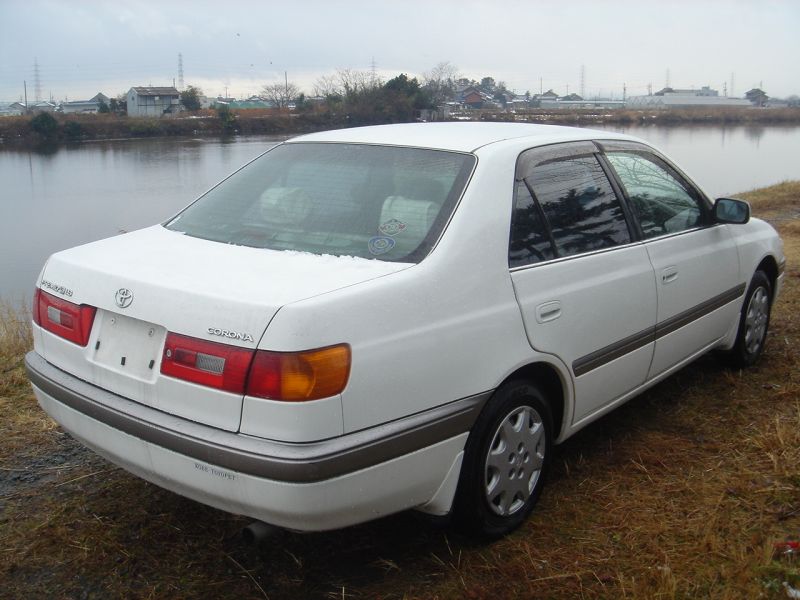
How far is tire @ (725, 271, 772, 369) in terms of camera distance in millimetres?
4953

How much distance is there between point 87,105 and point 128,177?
1571 centimetres

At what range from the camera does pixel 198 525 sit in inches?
127

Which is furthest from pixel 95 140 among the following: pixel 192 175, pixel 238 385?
pixel 238 385

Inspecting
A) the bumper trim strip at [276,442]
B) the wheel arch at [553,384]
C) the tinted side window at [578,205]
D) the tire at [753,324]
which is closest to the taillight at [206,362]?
the bumper trim strip at [276,442]

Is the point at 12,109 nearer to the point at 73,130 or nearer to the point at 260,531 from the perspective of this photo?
the point at 73,130

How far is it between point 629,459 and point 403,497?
5.31 ft

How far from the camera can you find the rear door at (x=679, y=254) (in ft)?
12.9

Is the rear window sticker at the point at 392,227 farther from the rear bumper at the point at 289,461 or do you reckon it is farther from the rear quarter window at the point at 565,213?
the rear bumper at the point at 289,461

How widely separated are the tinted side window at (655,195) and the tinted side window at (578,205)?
197 mm

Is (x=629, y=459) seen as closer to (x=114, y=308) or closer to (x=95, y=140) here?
(x=114, y=308)

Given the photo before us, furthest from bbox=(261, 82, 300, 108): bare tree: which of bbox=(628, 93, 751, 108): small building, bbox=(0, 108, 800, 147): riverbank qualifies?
bbox=(628, 93, 751, 108): small building

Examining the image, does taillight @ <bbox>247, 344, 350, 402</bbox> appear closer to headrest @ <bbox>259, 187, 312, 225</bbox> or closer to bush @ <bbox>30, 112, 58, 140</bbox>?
headrest @ <bbox>259, 187, 312, 225</bbox>

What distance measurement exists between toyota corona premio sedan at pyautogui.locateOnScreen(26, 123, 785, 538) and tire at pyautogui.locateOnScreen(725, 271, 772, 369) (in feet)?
3.66

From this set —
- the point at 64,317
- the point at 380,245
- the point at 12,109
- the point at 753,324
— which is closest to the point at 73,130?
the point at 12,109
